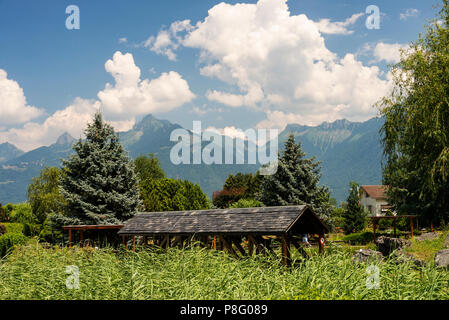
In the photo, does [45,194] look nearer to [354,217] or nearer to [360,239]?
[360,239]

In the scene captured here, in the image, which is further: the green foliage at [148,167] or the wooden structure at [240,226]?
the green foliage at [148,167]

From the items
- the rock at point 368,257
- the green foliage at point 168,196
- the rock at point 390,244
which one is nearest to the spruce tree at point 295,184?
the green foliage at point 168,196

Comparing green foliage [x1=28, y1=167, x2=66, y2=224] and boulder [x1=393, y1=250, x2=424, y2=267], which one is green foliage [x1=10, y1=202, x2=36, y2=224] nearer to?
green foliage [x1=28, y1=167, x2=66, y2=224]

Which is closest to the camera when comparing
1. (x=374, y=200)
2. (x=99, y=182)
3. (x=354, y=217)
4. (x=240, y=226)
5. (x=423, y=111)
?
(x=240, y=226)

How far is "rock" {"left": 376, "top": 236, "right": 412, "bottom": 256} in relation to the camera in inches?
738

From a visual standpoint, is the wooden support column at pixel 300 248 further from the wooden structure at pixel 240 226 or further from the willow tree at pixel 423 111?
the willow tree at pixel 423 111

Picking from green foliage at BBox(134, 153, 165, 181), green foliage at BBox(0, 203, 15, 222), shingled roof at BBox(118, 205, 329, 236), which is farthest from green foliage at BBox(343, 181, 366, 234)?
green foliage at BBox(0, 203, 15, 222)

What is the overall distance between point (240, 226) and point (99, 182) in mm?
13829

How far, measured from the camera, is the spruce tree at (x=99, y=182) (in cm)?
2366

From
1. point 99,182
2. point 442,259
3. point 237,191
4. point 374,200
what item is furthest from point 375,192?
point 442,259

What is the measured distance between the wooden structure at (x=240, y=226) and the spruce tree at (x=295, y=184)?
1395cm

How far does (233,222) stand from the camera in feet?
43.5
